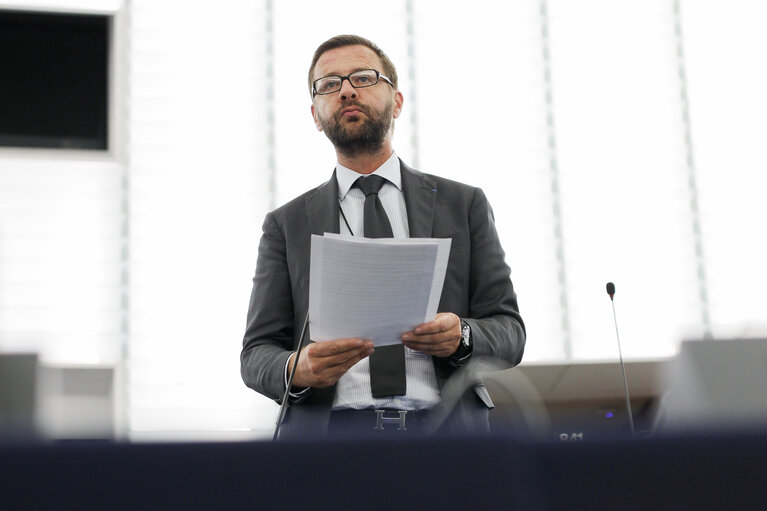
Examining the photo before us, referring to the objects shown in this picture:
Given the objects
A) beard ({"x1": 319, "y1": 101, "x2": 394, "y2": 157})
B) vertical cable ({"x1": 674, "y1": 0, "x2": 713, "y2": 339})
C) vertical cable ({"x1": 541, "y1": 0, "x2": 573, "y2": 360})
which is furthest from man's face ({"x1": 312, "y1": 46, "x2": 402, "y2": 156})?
vertical cable ({"x1": 674, "y1": 0, "x2": 713, "y2": 339})

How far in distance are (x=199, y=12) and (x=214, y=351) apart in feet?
7.97

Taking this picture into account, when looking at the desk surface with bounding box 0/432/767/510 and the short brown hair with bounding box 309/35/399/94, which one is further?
the short brown hair with bounding box 309/35/399/94

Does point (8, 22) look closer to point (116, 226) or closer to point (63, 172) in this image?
point (63, 172)

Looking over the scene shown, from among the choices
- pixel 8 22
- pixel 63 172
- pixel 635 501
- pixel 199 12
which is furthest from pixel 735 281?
pixel 635 501

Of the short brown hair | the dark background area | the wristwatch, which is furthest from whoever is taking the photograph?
the dark background area

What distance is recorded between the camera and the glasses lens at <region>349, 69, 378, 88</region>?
1731mm

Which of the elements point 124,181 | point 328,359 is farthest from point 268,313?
point 124,181

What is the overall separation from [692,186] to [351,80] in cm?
513

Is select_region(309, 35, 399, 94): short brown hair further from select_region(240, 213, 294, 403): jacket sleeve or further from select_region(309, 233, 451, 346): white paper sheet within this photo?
select_region(309, 233, 451, 346): white paper sheet

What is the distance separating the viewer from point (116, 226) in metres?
5.77

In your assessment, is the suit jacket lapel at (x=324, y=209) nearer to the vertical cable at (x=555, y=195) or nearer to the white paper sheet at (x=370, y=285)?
the white paper sheet at (x=370, y=285)

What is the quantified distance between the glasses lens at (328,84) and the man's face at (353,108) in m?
0.01

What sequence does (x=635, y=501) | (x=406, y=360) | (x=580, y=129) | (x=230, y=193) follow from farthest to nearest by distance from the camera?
(x=580, y=129)
(x=230, y=193)
(x=406, y=360)
(x=635, y=501)

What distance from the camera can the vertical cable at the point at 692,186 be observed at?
20.2 ft
